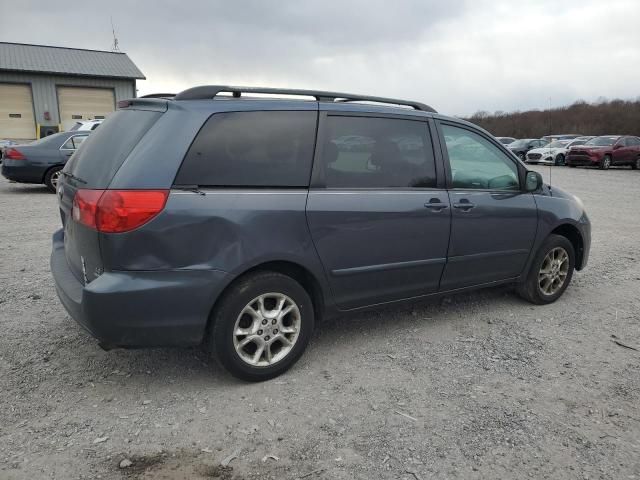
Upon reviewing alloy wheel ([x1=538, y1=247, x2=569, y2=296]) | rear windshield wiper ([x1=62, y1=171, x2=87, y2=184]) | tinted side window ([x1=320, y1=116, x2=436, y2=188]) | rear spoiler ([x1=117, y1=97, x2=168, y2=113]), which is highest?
rear spoiler ([x1=117, y1=97, x2=168, y2=113])

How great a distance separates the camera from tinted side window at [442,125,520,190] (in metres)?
3.98

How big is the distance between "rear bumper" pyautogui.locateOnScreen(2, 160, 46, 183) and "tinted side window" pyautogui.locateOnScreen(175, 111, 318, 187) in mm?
10110

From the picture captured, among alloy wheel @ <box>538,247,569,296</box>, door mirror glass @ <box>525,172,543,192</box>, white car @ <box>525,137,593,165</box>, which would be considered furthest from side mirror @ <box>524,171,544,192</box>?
white car @ <box>525,137,593,165</box>

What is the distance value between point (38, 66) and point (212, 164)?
29.9m

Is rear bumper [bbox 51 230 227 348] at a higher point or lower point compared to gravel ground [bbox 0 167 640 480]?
higher

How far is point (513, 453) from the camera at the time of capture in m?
2.56

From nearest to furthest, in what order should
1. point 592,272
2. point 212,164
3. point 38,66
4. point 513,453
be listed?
point 513,453
point 212,164
point 592,272
point 38,66

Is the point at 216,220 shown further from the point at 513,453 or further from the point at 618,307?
the point at 618,307

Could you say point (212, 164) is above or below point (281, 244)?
above

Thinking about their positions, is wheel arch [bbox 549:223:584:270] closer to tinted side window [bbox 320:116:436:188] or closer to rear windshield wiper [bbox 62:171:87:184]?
tinted side window [bbox 320:116:436:188]

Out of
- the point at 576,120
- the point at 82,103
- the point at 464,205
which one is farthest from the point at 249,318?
the point at 576,120

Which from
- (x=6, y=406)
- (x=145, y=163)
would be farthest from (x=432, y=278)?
(x=6, y=406)

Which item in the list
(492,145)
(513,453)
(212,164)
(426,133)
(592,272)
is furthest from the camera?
(592,272)

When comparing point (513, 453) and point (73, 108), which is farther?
point (73, 108)
